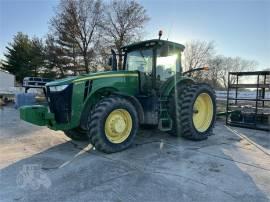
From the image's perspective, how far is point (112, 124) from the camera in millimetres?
4500

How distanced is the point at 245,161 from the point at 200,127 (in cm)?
185

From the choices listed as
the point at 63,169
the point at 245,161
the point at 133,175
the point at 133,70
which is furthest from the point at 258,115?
the point at 63,169

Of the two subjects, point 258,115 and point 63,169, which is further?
point 258,115

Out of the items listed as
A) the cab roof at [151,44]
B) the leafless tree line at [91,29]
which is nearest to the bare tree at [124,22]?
the leafless tree line at [91,29]

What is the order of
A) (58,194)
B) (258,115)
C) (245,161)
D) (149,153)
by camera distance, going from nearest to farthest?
(58,194), (245,161), (149,153), (258,115)

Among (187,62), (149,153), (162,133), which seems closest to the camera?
(149,153)

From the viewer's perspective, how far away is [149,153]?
15.1 ft

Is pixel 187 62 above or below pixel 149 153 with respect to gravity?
above

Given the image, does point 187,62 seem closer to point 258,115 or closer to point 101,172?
point 258,115

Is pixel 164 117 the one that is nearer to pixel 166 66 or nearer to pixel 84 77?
pixel 166 66

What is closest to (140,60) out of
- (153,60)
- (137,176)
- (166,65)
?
→ (153,60)

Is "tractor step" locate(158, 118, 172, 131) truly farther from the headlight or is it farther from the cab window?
the headlight

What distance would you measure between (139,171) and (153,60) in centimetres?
266

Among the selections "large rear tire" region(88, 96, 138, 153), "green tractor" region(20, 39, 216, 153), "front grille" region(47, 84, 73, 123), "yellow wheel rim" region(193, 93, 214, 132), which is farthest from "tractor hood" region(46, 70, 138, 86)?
"yellow wheel rim" region(193, 93, 214, 132)
